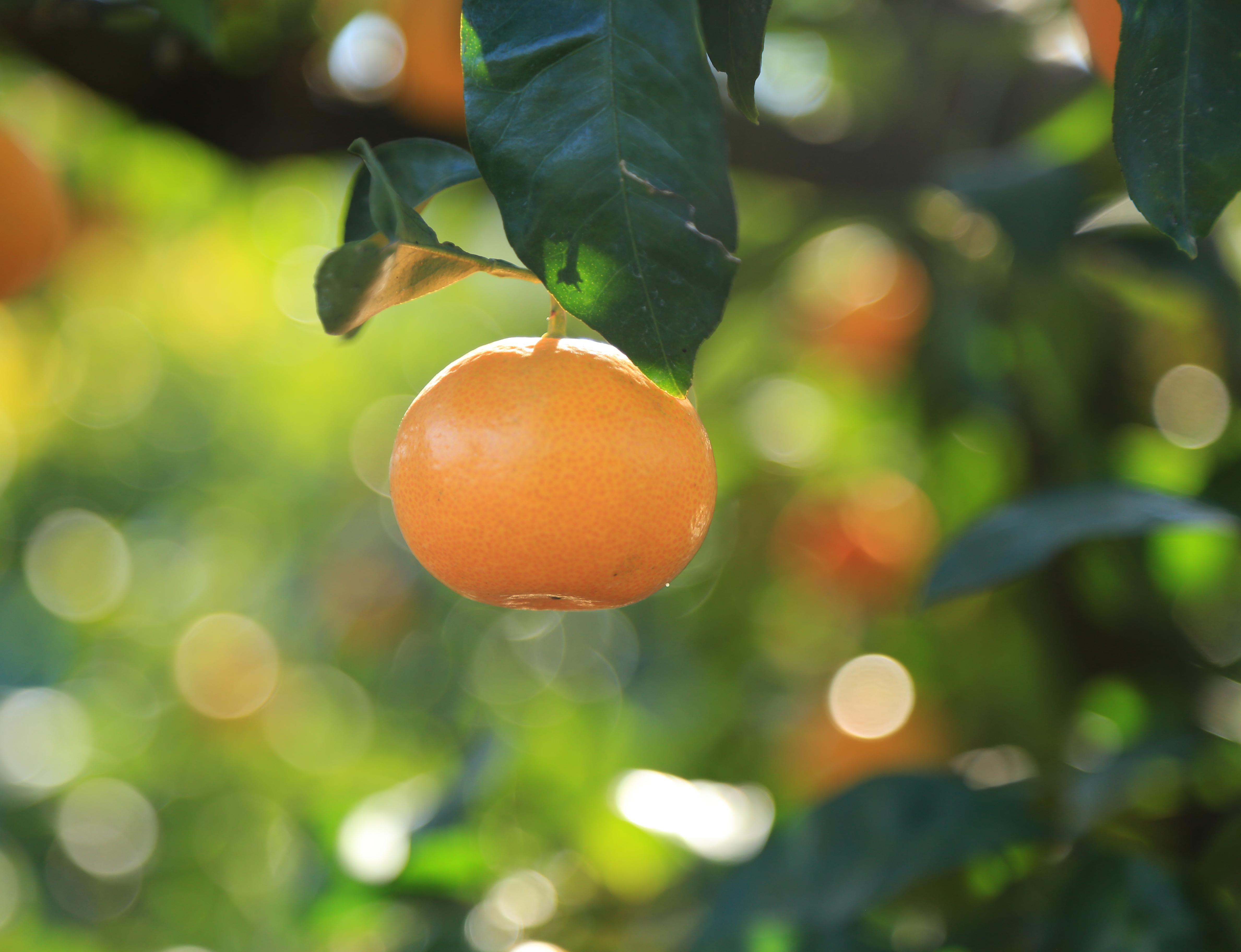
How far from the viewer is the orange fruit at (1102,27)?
50 cm

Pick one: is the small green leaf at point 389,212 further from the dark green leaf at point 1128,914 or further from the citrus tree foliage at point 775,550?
the dark green leaf at point 1128,914

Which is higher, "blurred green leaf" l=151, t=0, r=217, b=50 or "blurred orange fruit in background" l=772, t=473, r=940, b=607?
"blurred green leaf" l=151, t=0, r=217, b=50

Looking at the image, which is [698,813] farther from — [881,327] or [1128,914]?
[881,327]

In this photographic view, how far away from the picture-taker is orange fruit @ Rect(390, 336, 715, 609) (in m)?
0.38

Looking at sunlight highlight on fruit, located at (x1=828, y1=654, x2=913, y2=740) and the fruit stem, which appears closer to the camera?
the fruit stem

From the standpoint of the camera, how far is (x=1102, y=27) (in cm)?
51

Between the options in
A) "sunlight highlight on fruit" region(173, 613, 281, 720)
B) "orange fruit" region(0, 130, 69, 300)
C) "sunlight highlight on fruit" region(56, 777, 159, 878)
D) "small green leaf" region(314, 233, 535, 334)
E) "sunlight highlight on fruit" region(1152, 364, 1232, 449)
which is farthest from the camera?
"sunlight highlight on fruit" region(173, 613, 281, 720)

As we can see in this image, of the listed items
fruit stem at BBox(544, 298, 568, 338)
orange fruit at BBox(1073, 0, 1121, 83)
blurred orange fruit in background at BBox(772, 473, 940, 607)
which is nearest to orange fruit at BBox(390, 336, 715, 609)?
fruit stem at BBox(544, 298, 568, 338)

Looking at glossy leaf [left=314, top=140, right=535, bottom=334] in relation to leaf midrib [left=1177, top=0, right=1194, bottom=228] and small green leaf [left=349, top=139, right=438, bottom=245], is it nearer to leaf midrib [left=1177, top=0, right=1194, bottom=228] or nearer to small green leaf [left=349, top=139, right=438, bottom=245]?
small green leaf [left=349, top=139, right=438, bottom=245]

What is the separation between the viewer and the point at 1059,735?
106 centimetres

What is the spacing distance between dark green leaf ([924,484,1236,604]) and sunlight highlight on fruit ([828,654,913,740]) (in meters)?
0.55

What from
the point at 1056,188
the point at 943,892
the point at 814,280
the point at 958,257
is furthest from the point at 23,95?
the point at 943,892

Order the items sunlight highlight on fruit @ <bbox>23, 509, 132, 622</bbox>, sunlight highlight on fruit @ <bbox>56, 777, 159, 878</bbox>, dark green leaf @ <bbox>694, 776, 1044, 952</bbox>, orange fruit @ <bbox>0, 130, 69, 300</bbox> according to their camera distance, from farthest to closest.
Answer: sunlight highlight on fruit @ <bbox>23, 509, 132, 622</bbox> < sunlight highlight on fruit @ <bbox>56, 777, 159, 878</bbox> < orange fruit @ <bbox>0, 130, 69, 300</bbox> < dark green leaf @ <bbox>694, 776, 1044, 952</bbox>

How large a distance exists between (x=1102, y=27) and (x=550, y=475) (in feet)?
1.26
